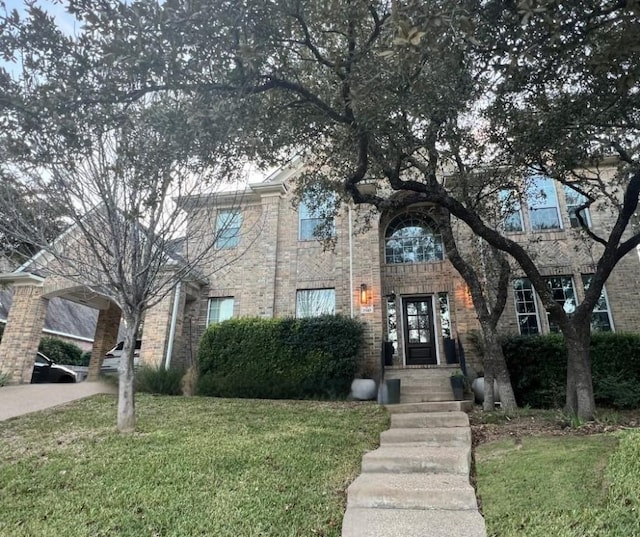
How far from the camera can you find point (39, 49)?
4738 mm

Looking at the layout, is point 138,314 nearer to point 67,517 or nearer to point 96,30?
point 67,517

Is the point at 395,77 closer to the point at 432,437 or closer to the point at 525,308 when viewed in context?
the point at 432,437

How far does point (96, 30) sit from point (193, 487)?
16.0 ft

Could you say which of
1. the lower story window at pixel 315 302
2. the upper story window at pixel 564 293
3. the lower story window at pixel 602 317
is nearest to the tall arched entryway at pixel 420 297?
the lower story window at pixel 315 302

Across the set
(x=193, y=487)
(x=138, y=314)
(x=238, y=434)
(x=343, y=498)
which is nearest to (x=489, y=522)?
(x=343, y=498)

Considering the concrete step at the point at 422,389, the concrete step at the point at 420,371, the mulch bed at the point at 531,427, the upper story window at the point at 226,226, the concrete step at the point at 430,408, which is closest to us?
the mulch bed at the point at 531,427

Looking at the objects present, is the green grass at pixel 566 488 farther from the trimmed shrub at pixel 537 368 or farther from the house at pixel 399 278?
the house at pixel 399 278

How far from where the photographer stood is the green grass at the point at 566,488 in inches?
128

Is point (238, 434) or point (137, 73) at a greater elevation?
point (137, 73)

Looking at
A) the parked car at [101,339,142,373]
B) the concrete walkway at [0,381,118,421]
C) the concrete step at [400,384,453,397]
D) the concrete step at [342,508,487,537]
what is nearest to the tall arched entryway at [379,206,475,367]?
the concrete step at [400,384,453,397]

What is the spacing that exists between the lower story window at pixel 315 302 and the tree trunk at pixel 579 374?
268 inches

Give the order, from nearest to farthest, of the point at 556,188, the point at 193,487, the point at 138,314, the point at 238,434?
the point at 193,487 → the point at 238,434 → the point at 138,314 → the point at 556,188

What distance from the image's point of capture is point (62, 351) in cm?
2027

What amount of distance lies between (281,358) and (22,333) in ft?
26.6
